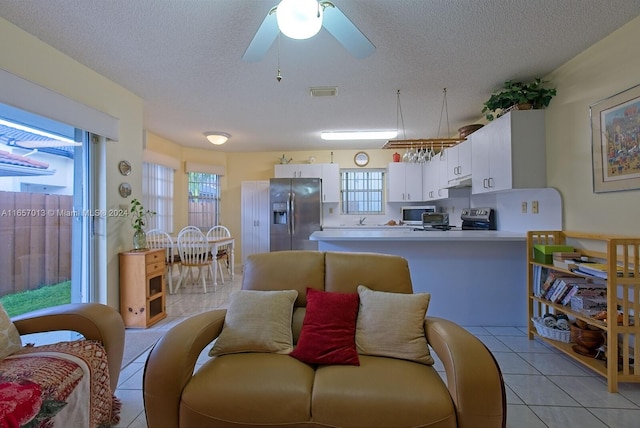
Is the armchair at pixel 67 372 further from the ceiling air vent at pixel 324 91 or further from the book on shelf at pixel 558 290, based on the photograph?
the book on shelf at pixel 558 290

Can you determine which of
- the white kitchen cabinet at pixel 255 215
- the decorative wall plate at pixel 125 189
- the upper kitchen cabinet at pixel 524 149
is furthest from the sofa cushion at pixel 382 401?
the white kitchen cabinet at pixel 255 215

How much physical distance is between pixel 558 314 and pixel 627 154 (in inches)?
54.5

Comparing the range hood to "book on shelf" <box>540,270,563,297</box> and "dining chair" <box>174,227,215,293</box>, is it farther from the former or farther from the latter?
"dining chair" <box>174,227,215,293</box>

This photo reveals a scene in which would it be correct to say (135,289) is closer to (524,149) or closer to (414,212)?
(524,149)

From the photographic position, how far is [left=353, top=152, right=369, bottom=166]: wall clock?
5.75 m

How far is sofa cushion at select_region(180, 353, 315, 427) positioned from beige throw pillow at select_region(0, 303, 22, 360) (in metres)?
0.99

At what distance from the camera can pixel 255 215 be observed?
5.70 metres

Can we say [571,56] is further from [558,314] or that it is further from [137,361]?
[137,361]

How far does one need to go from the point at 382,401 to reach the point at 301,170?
4717mm

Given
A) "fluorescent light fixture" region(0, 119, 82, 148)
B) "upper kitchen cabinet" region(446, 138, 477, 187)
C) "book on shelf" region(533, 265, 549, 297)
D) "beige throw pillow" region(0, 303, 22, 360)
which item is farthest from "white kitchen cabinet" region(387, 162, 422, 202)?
"beige throw pillow" region(0, 303, 22, 360)

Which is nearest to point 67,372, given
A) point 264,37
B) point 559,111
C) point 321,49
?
point 264,37

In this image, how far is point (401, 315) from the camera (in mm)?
1469

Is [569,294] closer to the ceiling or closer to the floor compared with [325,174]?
closer to the floor

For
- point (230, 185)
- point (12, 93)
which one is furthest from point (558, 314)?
point (230, 185)
